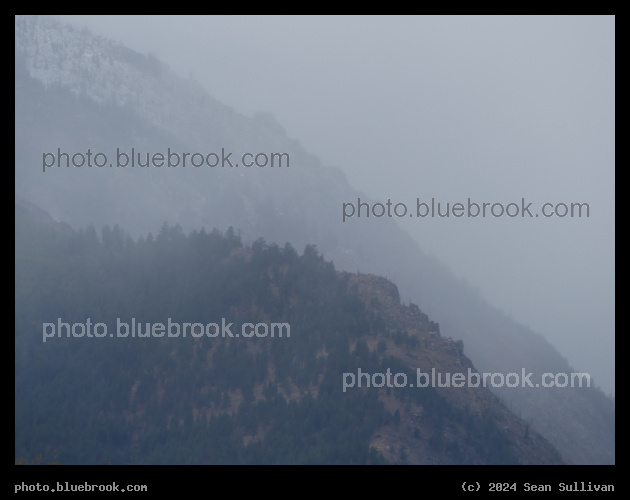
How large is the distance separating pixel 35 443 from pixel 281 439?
707 inches

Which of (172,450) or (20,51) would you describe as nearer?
(172,450)

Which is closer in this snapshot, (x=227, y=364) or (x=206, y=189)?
(x=227, y=364)

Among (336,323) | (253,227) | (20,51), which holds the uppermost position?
(20,51)

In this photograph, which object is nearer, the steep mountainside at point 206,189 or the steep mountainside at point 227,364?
the steep mountainside at point 227,364

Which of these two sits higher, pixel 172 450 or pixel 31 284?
pixel 31 284

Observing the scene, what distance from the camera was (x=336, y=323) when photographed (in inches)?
2689

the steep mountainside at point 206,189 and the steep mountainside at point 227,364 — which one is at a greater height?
the steep mountainside at point 206,189

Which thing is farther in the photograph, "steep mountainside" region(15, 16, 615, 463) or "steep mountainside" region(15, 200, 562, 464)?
"steep mountainside" region(15, 16, 615, 463)

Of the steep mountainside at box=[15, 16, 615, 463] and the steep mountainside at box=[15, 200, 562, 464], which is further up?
the steep mountainside at box=[15, 16, 615, 463]

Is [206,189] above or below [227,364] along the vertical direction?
above
